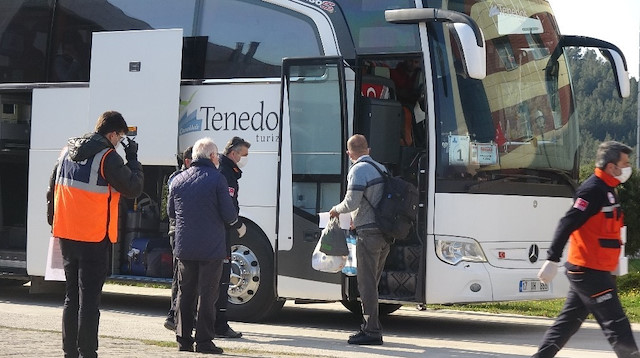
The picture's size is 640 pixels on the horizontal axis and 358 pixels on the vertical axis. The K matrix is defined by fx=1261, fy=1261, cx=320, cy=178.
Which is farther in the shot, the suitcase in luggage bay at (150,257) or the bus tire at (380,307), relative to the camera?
the bus tire at (380,307)

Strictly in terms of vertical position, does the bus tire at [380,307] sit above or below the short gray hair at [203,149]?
below

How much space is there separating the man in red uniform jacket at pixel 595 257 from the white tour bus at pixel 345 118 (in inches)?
123

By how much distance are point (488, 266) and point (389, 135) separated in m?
1.69

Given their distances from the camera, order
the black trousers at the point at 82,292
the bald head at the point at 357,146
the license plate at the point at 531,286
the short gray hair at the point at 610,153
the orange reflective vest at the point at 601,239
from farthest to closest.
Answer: the license plate at the point at 531,286 → the bald head at the point at 357,146 → the black trousers at the point at 82,292 → the short gray hair at the point at 610,153 → the orange reflective vest at the point at 601,239

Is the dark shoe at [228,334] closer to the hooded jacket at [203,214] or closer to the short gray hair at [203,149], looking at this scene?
the hooded jacket at [203,214]

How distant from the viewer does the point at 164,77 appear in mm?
13656

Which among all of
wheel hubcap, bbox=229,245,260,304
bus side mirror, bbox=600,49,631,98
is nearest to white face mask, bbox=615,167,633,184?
bus side mirror, bbox=600,49,631,98

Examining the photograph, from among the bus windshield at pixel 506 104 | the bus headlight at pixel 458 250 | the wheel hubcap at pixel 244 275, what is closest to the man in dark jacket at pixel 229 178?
the wheel hubcap at pixel 244 275

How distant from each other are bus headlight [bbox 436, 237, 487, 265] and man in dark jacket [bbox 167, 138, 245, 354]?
252 cm

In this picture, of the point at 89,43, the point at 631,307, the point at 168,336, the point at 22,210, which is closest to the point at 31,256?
the point at 22,210

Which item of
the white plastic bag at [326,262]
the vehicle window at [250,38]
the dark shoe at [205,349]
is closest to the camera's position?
the dark shoe at [205,349]

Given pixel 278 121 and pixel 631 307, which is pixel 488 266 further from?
pixel 631 307

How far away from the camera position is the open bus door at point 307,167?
41.6 ft

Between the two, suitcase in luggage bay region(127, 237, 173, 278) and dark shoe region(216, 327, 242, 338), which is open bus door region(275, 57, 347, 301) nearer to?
dark shoe region(216, 327, 242, 338)
